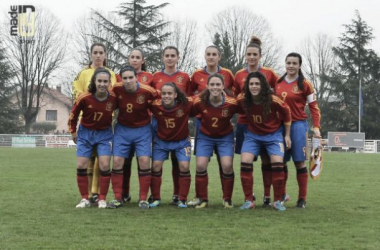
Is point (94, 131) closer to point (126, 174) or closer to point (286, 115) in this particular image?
point (126, 174)

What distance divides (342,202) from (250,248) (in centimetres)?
398

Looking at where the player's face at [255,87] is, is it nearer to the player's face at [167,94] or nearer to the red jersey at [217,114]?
the red jersey at [217,114]

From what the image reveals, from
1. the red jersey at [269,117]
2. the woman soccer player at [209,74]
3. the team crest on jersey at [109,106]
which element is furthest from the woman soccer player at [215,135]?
the team crest on jersey at [109,106]

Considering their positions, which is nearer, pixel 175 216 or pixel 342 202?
pixel 175 216

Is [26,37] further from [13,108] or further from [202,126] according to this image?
[202,126]

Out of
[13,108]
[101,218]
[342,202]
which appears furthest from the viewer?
[13,108]

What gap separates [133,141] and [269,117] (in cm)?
178

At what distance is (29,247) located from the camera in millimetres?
5027

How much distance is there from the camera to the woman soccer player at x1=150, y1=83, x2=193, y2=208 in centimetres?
766

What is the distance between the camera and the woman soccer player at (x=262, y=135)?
7.35m

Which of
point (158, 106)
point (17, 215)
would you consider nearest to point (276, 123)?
point (158, 106)

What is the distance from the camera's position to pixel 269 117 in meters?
7.47

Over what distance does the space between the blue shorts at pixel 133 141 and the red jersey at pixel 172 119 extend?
205 millimetres

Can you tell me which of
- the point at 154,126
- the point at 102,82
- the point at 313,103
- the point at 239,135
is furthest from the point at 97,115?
the point at 313,103
